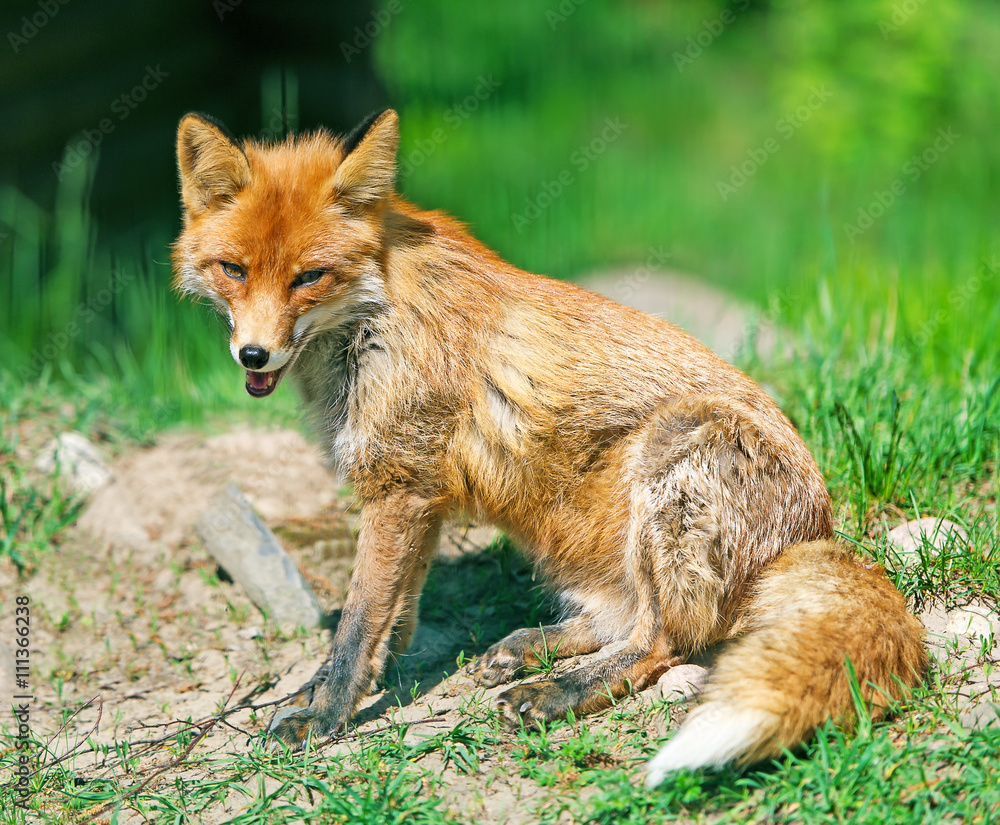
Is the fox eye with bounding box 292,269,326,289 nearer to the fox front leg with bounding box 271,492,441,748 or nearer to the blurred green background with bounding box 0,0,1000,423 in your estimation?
the fox front leg with bounding box 271,492,441,748

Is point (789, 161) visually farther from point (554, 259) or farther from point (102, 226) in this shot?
point (102, 226)

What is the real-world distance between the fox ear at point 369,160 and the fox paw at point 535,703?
85.1 inches

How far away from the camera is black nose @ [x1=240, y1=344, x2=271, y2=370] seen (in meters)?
3.35

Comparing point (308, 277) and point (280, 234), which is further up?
point (280, 234)

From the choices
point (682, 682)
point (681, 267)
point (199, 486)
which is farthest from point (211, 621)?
point (681, 267)

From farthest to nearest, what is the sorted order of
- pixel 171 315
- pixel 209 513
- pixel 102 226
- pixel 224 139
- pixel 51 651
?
pixel 102 226 → pixel 171 315 → pixel 209 513 → pixel 51 651 → pixel 224 139

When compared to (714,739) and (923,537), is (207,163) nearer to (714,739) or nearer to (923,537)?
(714,739)

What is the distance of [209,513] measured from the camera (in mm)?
5020

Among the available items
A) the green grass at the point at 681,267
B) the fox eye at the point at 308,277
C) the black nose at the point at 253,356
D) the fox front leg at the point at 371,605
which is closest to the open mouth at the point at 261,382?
the black nose at the point at 253,356

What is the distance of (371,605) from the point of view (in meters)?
3.71

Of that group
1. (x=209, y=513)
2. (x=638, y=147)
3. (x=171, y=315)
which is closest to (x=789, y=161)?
(x=638, y=147)

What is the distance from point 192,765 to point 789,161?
11943 mm

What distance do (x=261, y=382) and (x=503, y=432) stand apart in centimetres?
105

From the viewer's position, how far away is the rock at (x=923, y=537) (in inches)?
148
